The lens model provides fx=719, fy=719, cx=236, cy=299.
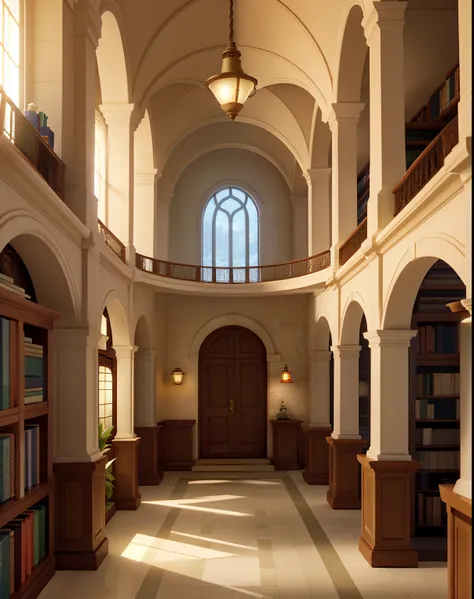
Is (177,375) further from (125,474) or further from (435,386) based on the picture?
(435,386)

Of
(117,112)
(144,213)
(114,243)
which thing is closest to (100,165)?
(117,112)

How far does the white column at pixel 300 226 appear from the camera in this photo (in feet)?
63.0

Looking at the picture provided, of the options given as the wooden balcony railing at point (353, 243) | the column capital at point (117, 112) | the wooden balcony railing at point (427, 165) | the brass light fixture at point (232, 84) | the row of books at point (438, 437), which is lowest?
the row of books at point (438, 437)

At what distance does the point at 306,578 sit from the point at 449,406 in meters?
3.24

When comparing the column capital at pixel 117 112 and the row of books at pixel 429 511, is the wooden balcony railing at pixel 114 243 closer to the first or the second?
the column capital at pixel 117 112

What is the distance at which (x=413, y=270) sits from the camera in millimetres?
8008

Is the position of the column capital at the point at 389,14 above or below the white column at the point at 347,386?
above

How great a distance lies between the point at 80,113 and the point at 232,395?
10.8m

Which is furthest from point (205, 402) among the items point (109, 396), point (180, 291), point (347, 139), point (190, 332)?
point (347, 139)

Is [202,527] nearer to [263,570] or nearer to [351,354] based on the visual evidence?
[263,570]

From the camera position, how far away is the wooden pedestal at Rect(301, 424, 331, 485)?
49.8 feet

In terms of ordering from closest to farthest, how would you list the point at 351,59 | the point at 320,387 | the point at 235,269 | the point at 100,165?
the point at 351,59 < the point at 100,165 < the point at 320,387 < the point at 235,269

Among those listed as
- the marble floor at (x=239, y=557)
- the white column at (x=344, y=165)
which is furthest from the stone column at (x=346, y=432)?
the white column at (x=344, y=165)

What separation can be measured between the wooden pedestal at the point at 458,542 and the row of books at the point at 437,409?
3.70 metres
